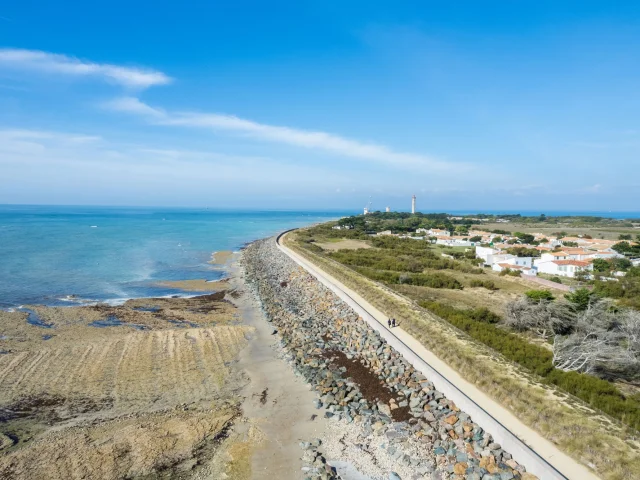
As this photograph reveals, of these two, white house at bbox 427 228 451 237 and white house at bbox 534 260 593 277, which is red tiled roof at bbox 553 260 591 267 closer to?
white house at bbox 534 260 593 277

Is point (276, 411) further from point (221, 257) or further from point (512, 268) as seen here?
point (221, 257)

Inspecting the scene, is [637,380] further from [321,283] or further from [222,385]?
[321,283]

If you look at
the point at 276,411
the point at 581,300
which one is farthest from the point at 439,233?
the point at 276,411

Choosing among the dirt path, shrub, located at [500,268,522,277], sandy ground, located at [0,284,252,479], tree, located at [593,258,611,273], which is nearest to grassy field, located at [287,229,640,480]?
the dirt path

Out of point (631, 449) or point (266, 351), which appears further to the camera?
point (266, 351)

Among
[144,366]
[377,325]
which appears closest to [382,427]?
[377,325]

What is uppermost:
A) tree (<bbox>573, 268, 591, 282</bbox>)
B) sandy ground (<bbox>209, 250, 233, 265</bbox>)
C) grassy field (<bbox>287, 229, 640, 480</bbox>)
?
grassy field (<bbox>287, 229, 640, 480</bbox>)
